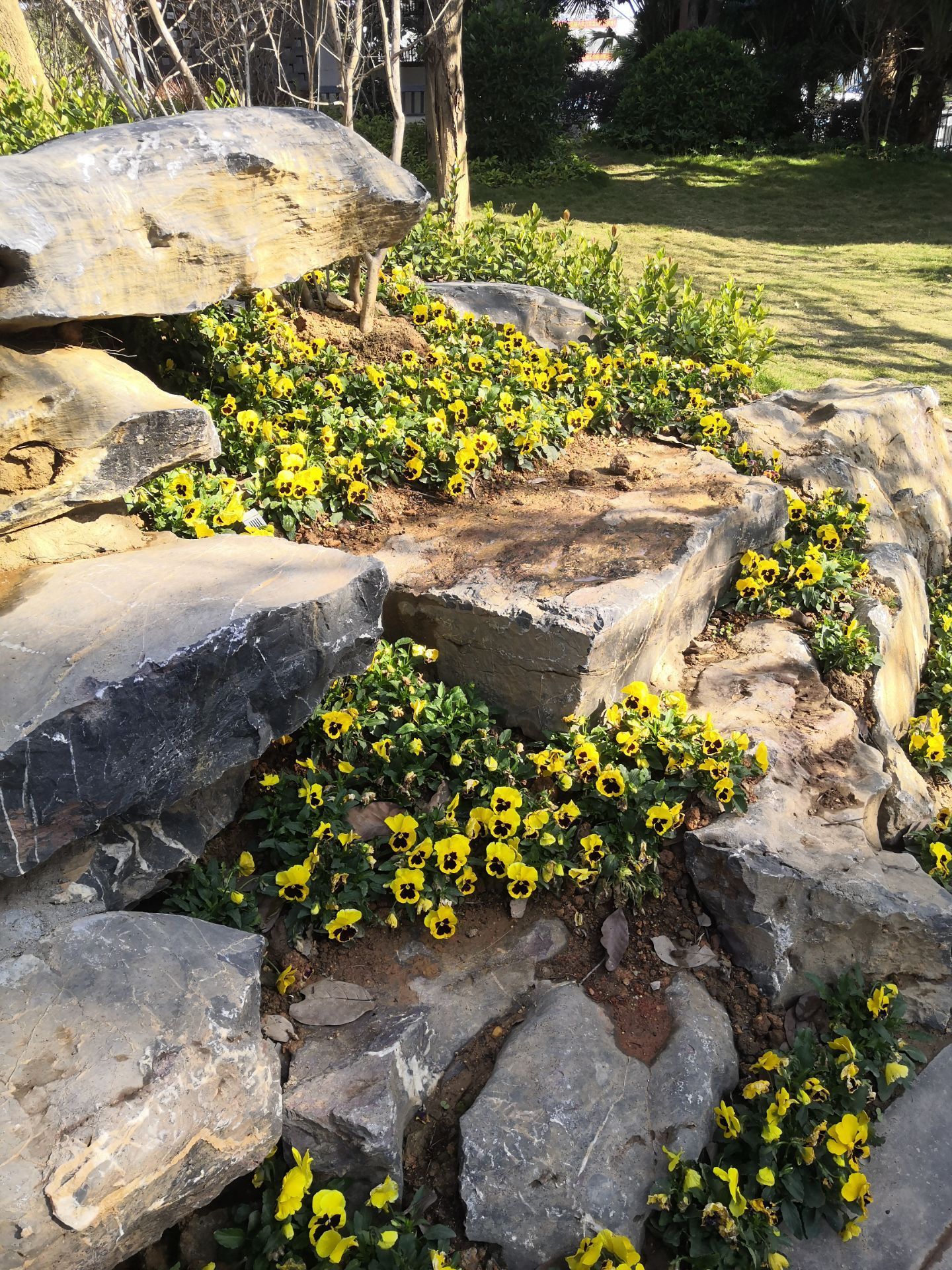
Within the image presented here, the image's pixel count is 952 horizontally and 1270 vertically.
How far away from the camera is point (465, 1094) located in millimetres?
2480

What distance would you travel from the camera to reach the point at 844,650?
12.6ft

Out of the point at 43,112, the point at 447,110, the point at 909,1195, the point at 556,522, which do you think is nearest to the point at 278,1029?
the point at 909,1195

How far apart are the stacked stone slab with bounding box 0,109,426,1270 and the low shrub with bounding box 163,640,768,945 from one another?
27 centimetres

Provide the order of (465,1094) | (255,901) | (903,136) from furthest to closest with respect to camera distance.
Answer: (903,136), (255,901), (465,1094)

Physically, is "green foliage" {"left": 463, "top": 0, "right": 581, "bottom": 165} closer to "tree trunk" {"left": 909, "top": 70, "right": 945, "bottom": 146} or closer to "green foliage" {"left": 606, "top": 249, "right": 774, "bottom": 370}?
"tree trunk" {"left": 909, "top": 70, "right": 945, "bottom": 146}

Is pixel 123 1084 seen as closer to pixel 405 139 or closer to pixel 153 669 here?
pixel 153 669

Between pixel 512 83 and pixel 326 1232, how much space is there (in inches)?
567

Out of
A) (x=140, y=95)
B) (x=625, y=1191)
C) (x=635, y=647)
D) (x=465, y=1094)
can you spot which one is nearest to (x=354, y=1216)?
(x=465, y=1094)

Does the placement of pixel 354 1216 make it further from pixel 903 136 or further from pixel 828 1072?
pixel 903 136

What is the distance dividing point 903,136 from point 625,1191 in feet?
56.3

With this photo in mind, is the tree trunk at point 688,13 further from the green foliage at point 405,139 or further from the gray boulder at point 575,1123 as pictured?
the gray boulder at point 575,1123

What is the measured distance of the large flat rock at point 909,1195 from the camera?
232cm

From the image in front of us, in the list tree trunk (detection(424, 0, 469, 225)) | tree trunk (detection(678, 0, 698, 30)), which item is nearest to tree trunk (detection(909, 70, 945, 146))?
tree trunk (detection(678, 0, 698, 30))

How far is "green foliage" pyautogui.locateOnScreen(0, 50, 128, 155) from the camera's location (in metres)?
5.33
